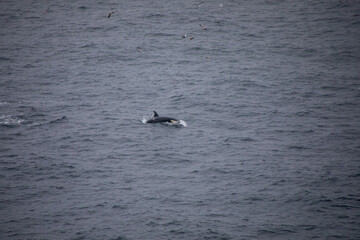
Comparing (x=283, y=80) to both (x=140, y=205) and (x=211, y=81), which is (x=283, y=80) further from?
(x=140, y=205)

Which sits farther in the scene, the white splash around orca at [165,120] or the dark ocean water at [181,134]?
the white splash around orca at [165,120]

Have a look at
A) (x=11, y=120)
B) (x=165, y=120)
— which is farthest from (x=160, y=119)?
(x=11, y=120)

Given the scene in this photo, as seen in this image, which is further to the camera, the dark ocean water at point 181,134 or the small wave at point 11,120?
the small wave at point 11,120

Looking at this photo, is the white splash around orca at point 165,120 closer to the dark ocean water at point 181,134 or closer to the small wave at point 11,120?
the dark ocean water at point 181,134

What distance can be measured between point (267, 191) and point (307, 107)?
59.7ft

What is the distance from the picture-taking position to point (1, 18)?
3263 inches

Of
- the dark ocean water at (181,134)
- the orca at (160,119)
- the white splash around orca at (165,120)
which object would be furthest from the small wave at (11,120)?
the orca at (160,119)

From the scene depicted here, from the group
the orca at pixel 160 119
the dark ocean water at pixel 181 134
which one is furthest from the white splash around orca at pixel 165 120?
the dark ocean water at pixel 181 134

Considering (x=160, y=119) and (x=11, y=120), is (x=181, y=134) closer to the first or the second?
(x=160, y=119)

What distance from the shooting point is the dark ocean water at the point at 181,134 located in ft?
84.4

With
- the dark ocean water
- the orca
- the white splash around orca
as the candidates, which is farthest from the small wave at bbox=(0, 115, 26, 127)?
the orca

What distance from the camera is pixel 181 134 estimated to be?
3703 centimetres

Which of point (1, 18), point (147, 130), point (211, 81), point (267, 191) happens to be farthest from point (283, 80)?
point (1, 18)

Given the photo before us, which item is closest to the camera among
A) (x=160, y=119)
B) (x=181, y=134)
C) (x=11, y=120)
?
(x=181, y=134)
